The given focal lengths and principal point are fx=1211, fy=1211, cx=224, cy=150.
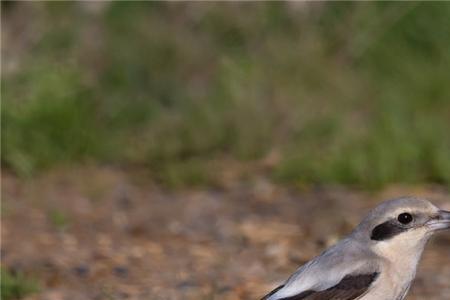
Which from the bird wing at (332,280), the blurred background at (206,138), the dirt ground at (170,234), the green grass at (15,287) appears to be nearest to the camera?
the bird wing at (332,280)

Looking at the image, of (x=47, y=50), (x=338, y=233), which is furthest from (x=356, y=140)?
(x=47, y=50)

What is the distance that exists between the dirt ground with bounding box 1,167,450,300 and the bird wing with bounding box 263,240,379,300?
3.60ft

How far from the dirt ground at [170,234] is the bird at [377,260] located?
1118 mm

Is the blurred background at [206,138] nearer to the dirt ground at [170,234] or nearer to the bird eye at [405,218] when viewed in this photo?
the dirt ground at [170,234]

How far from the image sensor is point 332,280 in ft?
18.9

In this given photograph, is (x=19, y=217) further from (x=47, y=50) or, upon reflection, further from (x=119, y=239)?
(x=47, y=50)

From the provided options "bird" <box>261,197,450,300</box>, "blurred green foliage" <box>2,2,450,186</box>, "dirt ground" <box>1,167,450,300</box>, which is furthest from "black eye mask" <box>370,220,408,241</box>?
"blurred green foliage" <box>2,2,450,186</box>

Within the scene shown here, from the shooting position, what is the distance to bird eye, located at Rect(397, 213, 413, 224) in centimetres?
584

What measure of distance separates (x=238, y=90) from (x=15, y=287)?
172 inches

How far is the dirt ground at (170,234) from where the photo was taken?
7.39m

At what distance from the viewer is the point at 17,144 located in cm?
1016

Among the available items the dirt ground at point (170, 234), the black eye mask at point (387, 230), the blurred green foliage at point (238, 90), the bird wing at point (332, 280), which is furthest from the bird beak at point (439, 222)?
the blurred green foliage at point (238, 90)

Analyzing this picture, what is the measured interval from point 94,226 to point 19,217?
0.58m

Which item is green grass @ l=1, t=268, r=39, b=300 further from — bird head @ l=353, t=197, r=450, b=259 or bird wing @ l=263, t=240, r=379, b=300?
bird head @ l=353, t=197, r=450, b=259
